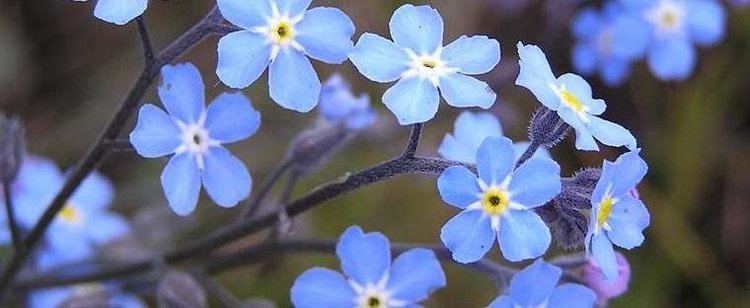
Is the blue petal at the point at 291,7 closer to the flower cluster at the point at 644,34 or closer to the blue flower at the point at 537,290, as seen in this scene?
the blue flower at the point at 537,290

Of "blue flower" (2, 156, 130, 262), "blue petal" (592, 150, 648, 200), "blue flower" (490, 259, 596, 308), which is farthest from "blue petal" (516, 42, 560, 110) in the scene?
"blue flower" (2, 156, 130, 262)

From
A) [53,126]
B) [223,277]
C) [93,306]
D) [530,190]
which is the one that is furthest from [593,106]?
[53,126]

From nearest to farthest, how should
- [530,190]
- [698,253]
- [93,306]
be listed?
1. [530,190]
2. [93,306]
3. [698,253]

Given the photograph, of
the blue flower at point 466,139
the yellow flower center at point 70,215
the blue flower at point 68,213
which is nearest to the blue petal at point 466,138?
the blue flower at point 466,139

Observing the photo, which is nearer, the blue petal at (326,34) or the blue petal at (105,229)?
the blue petal at (326,34)

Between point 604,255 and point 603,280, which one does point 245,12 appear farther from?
point 603,280

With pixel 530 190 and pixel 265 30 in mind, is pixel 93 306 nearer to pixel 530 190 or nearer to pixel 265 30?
pixel 265 30

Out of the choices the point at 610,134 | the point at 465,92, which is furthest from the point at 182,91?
the point at 610,134
